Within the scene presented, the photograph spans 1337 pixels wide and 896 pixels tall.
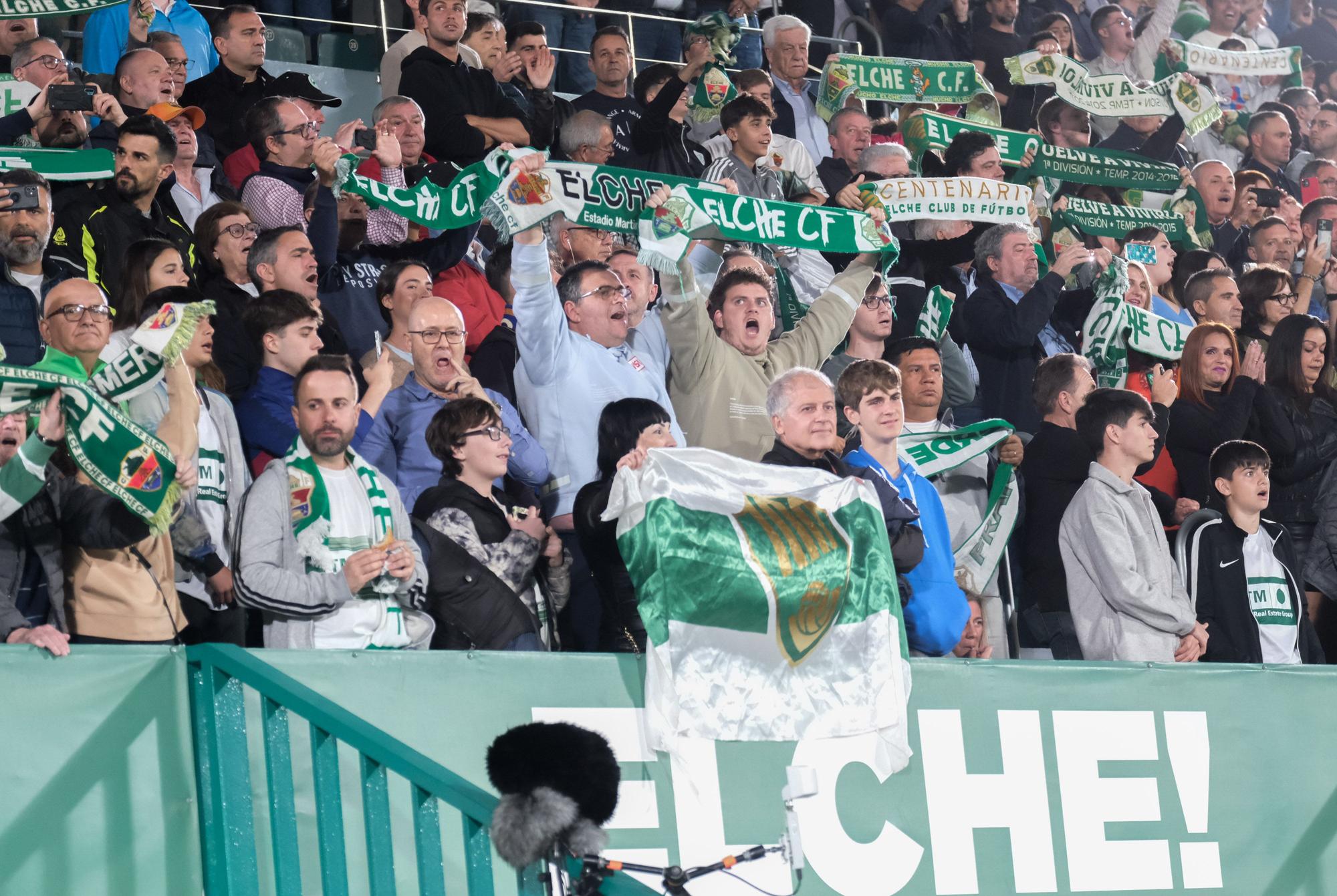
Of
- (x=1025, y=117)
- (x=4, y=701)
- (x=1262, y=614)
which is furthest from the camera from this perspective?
(x=1025, y=117)

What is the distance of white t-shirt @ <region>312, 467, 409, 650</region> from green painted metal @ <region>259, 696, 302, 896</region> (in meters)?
0.91

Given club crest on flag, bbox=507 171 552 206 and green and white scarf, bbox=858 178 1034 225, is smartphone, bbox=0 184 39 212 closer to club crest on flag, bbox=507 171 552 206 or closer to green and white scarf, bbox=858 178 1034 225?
club crest on flag, bbox=507 171 552 206

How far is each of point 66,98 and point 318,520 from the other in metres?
2.85

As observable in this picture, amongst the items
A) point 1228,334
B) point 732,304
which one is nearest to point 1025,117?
point 1228,334

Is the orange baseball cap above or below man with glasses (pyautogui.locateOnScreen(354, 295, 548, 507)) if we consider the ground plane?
above

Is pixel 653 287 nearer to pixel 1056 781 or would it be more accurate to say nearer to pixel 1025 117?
pixel 1056 781

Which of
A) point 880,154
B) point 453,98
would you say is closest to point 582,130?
point 453,98

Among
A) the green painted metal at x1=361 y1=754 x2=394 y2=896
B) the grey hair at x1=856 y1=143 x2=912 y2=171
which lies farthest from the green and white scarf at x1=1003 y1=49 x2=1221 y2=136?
the green painted metal at x1=361 y1=754 x2=394 y2=896

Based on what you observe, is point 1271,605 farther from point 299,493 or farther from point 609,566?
point 299,493

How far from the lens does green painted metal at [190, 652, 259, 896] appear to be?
493 cm

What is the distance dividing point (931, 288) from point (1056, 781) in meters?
3.36

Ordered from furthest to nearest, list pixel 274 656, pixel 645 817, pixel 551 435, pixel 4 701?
1. pixel 551 435
2. pixel 645 817
3. pixel 274 656
4. pixel 4 701

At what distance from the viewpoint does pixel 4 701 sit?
4871mm

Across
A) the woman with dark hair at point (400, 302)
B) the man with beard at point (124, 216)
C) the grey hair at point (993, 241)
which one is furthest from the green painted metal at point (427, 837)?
the grey hair at point (993, 241)
